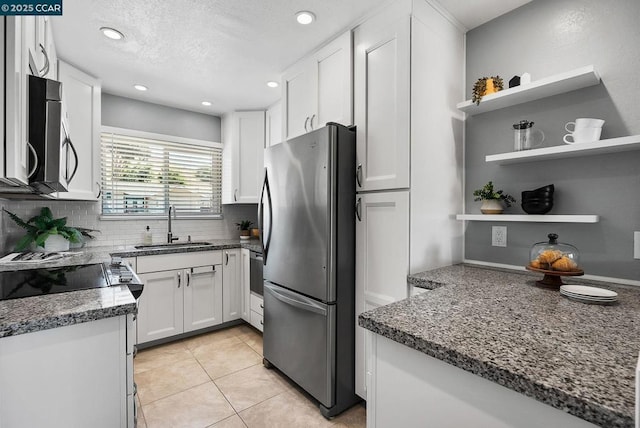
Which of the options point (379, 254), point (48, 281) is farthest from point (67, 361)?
point (379, 254)

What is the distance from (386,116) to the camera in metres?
1.77

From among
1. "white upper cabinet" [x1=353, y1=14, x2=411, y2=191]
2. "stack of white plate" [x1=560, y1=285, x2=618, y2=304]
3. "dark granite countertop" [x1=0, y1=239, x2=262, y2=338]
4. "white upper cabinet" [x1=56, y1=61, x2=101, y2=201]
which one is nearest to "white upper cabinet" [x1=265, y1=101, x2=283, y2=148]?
"white upper cabinet" [x1=353, y1=14, x2=411, y2=191]

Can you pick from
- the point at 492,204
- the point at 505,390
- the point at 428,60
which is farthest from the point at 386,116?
the point at 505,390

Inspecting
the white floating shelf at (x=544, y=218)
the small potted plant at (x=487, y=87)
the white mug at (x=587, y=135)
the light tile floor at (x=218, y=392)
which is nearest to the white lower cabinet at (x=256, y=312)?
the light tile floor at (x=218, y=392)

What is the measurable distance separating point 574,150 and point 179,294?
3.07m

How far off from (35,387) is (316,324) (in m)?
1.29

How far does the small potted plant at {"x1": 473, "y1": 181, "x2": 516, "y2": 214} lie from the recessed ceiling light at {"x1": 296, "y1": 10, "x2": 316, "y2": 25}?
1.45 metres

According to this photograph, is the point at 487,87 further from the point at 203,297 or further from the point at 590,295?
the point at 203,297

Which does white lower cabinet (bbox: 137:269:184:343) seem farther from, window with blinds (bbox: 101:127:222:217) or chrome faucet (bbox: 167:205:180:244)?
window with blinds (bbox: 101:127:222:217)

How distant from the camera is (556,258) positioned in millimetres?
1366

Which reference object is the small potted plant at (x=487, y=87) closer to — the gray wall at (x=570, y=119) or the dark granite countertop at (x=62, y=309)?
the gray wall at (x=570, y=119)

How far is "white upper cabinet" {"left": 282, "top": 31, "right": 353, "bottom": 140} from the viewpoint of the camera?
1.99 meters
